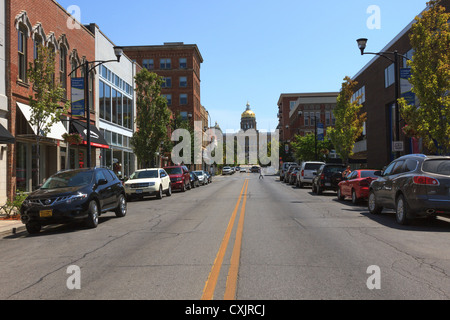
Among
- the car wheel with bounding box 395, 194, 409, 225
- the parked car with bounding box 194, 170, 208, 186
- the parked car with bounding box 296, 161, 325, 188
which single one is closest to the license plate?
the car wheel with bounding box 395, 194, 409, 225

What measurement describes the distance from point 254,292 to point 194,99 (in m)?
74.6

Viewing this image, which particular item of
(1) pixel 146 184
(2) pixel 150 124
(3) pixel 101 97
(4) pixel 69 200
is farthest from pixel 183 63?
(4) pixel 69 200

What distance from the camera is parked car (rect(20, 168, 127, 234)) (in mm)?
10914

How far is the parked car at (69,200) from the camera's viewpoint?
10.9m

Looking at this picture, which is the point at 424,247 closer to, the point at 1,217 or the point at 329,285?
the point at 329,285

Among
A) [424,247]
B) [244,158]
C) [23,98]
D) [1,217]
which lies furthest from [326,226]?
[244,158]

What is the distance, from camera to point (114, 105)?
35.6 meters

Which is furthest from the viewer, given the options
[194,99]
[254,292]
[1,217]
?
[194,99]

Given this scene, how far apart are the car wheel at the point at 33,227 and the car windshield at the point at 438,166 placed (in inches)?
393

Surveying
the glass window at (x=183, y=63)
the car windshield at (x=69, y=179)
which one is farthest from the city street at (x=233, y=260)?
the glass window at (x=183, y=63)

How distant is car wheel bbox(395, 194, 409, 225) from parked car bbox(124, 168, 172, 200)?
13648 millimetres

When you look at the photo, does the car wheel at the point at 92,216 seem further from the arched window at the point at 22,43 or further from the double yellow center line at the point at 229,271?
the arched window at the point at 22,43

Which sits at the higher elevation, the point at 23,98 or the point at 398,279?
the point at 23,98

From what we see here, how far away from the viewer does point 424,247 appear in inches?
325
